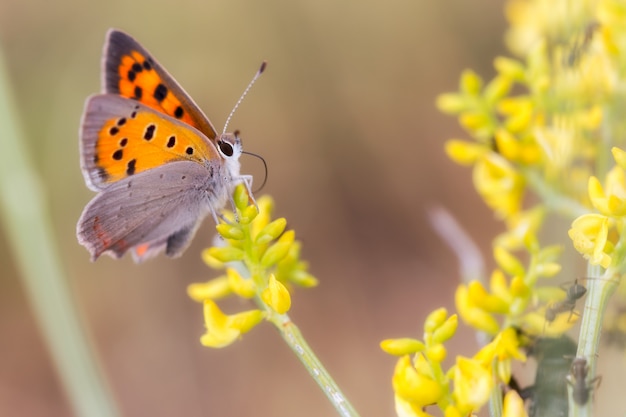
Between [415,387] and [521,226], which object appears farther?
[521,226]

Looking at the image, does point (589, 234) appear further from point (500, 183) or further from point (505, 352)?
point (500, 183)

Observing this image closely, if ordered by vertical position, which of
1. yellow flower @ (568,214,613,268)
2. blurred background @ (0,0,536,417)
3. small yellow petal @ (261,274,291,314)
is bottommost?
yellow flower @ (568,214,613,268)

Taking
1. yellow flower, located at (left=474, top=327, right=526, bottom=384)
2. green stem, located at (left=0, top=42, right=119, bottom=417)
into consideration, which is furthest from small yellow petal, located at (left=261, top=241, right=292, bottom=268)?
green stem, located at (left=0, top=42, right=119, bottom=417)

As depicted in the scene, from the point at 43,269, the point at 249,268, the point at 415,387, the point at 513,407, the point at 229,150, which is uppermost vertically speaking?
the point at 43,269

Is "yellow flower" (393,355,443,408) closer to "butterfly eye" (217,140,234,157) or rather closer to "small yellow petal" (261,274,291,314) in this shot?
"small yellow petal" (261,274,291,314)

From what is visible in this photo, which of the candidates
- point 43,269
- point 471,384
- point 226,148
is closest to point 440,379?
→ point 471,384

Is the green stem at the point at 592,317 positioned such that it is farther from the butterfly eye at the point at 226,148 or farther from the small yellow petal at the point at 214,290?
the butterfly eye at the point at 226,148
